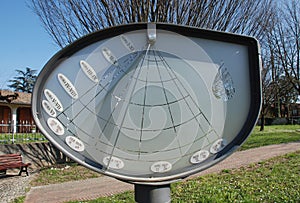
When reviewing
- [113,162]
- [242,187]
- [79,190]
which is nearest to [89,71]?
[113,162]

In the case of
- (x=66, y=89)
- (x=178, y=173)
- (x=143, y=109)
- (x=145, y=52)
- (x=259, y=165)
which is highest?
(x=145, y=52)

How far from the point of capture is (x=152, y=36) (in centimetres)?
174

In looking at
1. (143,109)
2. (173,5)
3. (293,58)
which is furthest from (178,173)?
(293,58)

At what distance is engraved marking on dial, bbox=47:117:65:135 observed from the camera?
1633 mm

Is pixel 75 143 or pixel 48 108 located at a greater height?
pixel 48 108

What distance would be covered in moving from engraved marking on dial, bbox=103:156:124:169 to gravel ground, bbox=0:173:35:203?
535cm

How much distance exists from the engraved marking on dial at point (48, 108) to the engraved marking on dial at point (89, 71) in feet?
0.94

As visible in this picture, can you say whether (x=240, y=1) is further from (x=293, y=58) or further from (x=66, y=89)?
(x=293, y=58)

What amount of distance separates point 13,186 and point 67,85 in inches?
275

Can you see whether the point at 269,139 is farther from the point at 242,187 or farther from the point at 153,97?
the point at 153,97

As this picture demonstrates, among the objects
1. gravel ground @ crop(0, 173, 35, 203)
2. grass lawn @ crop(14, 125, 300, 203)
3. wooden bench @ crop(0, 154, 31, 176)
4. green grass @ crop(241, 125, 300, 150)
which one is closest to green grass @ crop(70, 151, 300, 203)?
grass lawn @ crop(14, 125, 300, 203)

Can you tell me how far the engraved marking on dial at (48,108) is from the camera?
1652mm

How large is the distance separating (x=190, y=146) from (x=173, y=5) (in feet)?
26.1

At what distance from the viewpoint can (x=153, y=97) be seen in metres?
1.82
